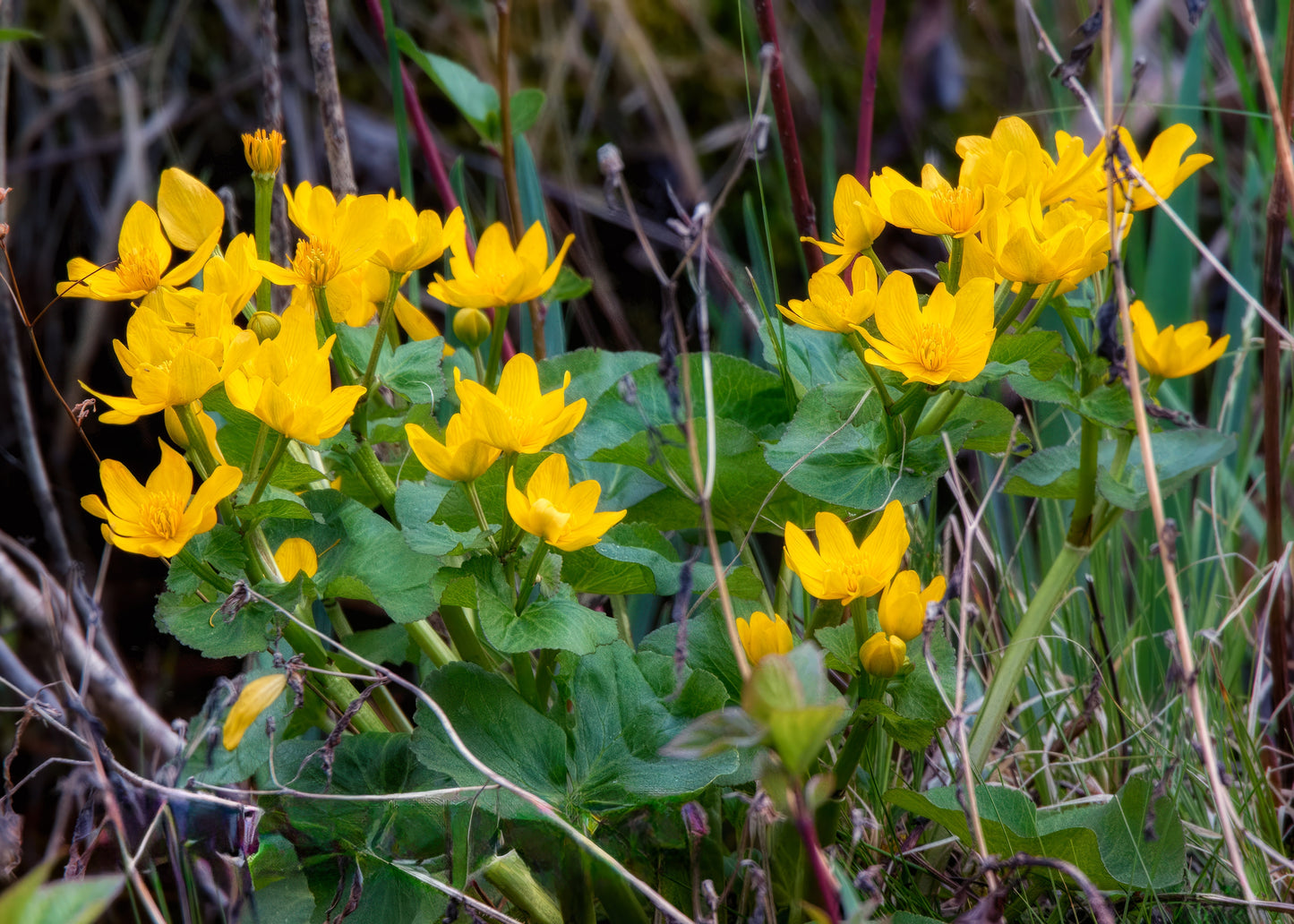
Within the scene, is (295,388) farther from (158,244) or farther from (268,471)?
(158,244)

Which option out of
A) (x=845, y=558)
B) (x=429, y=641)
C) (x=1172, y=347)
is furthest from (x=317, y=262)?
(x=1172, y=347)

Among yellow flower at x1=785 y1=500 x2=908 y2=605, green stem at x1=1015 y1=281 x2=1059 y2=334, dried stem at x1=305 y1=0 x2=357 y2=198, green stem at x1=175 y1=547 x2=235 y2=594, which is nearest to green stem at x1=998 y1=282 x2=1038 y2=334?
green stem at x1=1015 y1=281 x2=1059 y2=334

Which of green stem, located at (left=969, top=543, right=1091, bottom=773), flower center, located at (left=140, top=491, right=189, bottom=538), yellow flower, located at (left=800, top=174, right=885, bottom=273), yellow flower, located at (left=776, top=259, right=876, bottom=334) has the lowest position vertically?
green stem, located at (left=969, top=543, right=1091, bottom=773)

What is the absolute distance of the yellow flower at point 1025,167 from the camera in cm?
67

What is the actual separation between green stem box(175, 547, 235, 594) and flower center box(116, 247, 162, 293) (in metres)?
0.19

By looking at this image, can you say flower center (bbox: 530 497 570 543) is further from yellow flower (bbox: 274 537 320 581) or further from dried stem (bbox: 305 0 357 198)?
dried stem (bbox: 305 0 357 198)

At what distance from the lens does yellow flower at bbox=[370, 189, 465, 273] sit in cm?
68

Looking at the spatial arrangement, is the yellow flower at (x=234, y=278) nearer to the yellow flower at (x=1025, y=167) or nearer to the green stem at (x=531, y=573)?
the green stem at (x=531, y=573)

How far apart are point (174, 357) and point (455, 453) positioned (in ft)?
0.55

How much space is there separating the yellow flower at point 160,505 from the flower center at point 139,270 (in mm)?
147

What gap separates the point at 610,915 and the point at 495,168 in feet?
5.57

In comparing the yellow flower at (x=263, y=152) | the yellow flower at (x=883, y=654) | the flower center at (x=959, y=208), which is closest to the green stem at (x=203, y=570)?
the yellow flower at (x=263, y=152)

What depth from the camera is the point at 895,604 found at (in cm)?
61

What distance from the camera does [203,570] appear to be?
2.07ft
